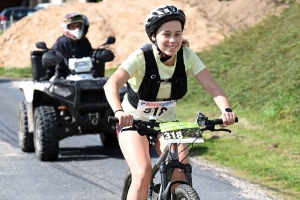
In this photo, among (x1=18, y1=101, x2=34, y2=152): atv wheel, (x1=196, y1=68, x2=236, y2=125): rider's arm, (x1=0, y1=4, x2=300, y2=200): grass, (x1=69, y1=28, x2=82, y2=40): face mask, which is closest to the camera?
(x1=196, y1=68, x2=236, y2=125): rider's arm

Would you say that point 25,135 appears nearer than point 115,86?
No

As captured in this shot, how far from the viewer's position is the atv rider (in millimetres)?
12000

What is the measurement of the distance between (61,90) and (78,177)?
159 cm

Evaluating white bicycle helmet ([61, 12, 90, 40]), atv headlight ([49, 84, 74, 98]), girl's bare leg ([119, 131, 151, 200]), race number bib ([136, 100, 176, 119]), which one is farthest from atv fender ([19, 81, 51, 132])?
girl's bare leg ([119, 131, 151, 200])

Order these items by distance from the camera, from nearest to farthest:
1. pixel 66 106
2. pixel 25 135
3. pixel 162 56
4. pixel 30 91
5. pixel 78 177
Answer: pixel 162 56 → pixel 78 177 → pixel 66 106 → pixel 30 91 → pixel 25 135

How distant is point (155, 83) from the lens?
6.25 m

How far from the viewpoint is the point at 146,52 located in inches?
246

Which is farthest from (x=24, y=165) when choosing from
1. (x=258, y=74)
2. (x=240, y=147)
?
(x=258, y=74)

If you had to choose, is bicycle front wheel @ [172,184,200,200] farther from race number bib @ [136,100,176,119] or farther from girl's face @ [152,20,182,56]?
girl's face @ [152,20,182,56]

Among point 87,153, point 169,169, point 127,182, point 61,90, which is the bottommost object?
point 87,153

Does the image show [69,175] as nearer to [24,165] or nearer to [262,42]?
[24,165]

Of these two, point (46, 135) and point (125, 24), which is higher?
point (125, 24)

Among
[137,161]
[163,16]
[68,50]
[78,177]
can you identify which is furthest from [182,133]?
[68,50]

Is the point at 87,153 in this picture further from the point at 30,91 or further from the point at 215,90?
the point at 215,90
